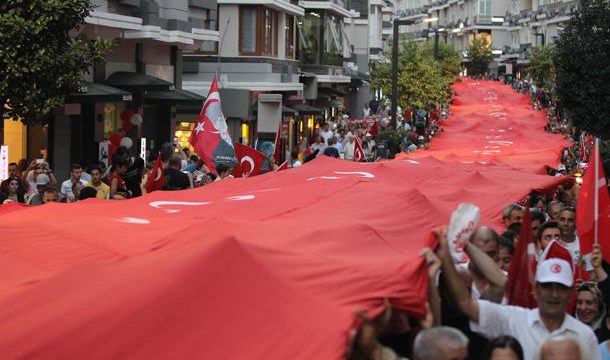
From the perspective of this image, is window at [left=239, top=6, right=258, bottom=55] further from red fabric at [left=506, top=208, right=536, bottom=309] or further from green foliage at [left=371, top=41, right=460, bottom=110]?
red fabric at [left=506, top=208, right=536, bottom=309]

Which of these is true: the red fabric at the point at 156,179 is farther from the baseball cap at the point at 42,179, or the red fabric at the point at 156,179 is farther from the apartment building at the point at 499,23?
the apartment building at the point at 499,23

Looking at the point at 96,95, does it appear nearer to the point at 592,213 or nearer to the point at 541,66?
the point at 592,213

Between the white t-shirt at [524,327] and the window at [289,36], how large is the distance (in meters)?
35.6

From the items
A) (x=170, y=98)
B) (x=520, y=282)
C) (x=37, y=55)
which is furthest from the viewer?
(x=170, y=98)

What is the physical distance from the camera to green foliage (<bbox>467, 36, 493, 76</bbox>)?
447ft

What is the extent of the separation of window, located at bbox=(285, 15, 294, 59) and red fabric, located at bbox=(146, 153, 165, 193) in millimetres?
25785

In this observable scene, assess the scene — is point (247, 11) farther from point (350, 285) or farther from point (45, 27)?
point (350, 285)

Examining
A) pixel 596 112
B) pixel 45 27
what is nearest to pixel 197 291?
pixel 45 27

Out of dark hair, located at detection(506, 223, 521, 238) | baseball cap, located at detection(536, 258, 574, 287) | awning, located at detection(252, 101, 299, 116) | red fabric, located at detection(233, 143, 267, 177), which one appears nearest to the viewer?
baseball cap, located at detection(536, 258, 574, 287)

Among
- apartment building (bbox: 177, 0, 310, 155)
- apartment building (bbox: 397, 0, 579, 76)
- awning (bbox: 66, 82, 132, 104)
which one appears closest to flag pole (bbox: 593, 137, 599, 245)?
awning (bbox: 66, 82, 132, 104)

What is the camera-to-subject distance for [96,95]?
74.7 feet

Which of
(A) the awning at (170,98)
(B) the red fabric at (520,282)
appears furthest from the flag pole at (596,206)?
(A) the awning at (170,98)

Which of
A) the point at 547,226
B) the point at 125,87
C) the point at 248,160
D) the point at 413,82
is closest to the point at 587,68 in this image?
the point at 125,87

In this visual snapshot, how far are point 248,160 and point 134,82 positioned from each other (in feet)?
23.9
